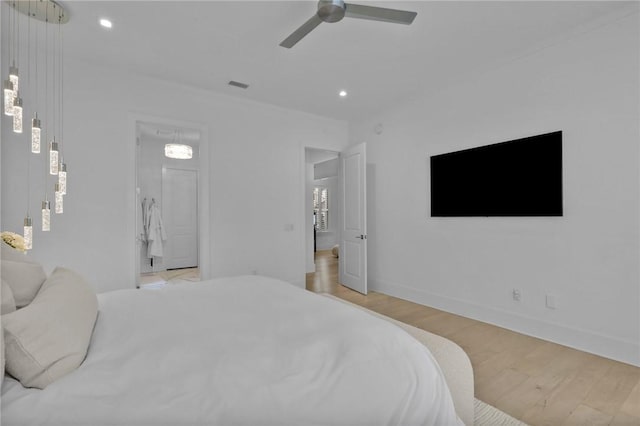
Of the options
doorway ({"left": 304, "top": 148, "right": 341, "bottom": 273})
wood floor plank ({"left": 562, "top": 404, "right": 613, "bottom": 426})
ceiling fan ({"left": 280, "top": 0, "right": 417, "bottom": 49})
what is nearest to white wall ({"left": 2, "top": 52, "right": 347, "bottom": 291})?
ceiling fan ({"left": 280, "top": 0, "right": 417, "bottom": 49})

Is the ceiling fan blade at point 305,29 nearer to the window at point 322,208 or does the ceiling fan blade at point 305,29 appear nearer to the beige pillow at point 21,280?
the beige pillow at point 21,280

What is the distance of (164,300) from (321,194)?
26.0 feet

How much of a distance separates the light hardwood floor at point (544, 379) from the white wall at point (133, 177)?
231cm

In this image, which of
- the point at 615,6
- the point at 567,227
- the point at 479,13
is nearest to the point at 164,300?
the point at 479,13

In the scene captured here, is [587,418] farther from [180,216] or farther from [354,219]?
[180,216]

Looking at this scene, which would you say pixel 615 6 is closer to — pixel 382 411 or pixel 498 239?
pixel 498 239

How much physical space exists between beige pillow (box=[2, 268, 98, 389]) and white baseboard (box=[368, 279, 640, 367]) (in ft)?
11.3

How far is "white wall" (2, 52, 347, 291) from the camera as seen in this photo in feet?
9.95

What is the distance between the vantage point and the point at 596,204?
2.54 meters

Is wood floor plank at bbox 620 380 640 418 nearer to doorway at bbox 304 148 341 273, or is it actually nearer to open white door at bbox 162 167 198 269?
open white door at bbox 162 167 198 269

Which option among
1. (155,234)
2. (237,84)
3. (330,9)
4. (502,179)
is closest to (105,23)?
(237,84)

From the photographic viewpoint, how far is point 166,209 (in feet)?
20.6

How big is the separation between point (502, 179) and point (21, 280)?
12.0ft

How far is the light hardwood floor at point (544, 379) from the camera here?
176 cm
